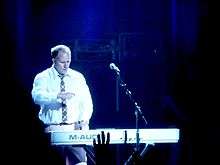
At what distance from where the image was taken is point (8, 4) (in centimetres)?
805

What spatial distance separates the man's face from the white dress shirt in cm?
7

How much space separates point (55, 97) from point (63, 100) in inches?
6.8

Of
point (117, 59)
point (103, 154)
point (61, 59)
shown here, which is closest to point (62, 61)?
point (61, 59)

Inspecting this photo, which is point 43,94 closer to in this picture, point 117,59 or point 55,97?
point 55,97

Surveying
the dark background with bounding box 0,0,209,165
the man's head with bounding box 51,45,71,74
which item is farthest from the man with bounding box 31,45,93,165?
the dark background with bounding box 0,0,209,165

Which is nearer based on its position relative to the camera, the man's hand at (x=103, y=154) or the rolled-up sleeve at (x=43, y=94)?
the man's hand at (x=103, y=154)

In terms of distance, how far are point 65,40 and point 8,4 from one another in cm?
109

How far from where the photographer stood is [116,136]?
6492 millimetres

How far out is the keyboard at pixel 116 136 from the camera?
253 inches

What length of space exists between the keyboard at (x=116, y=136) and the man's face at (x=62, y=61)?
1.02 m

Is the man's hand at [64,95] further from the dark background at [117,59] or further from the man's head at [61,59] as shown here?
the dark background at [117,59]

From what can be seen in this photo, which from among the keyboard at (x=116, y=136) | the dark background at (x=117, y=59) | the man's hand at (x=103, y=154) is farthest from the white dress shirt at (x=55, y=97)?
the man's hand at (x=103, y=154)

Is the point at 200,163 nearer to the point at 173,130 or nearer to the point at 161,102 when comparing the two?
the point at 161,102

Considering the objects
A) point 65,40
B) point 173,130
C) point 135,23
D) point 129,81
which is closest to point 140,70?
point 129,81
